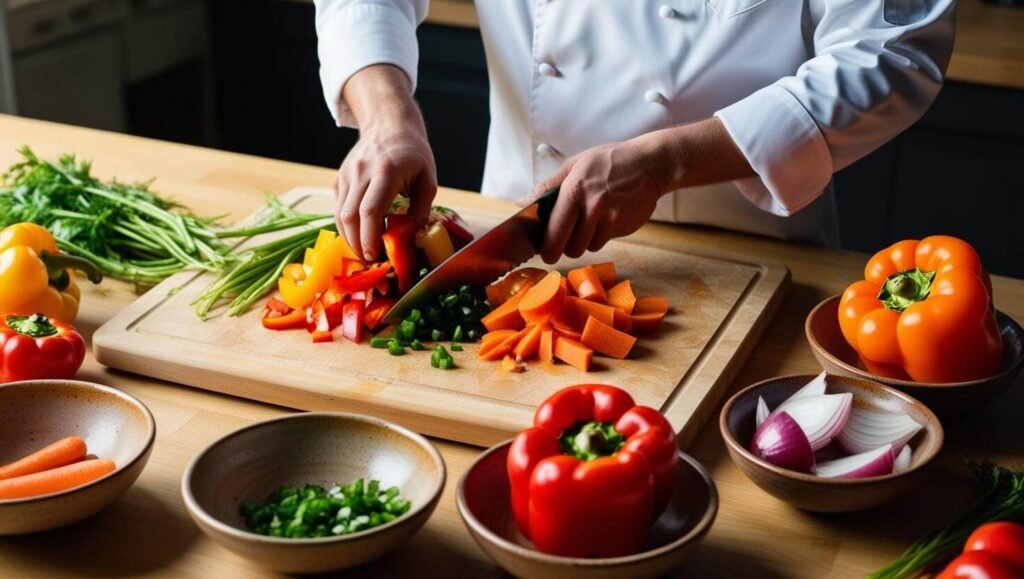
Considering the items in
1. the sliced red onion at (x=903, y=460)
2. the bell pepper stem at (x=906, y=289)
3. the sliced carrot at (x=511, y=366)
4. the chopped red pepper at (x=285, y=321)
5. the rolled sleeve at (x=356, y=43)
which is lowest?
the chopped red pepper at (x=285, y=321)

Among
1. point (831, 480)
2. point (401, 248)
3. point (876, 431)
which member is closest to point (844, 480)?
point (831, 480)

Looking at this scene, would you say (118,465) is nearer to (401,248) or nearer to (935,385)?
(401,248)

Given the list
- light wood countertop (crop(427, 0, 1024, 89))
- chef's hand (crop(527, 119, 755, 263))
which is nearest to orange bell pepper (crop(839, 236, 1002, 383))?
chef's hand (crop(527, 119, 755, 263))

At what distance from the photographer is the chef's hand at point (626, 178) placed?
1678 mm

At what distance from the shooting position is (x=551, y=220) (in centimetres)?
167

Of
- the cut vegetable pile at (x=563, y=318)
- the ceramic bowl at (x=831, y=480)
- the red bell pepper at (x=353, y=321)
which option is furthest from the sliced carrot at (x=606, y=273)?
the ceramic bowl at (x=831, y=480)

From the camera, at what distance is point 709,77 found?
1.89 metres

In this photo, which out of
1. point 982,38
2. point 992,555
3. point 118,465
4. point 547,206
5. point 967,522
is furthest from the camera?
point 982,38

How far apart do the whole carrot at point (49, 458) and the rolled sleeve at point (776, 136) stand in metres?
0.94

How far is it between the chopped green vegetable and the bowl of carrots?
14cm

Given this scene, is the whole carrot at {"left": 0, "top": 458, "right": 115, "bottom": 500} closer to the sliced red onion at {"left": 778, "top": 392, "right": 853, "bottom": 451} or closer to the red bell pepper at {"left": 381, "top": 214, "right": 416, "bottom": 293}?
the red bell pepper at {"left": 381, "top": 214, "right": 416, "bottom": 293}

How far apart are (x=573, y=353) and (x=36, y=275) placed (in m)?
0.70

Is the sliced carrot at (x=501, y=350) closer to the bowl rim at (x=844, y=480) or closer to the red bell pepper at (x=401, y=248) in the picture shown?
the red bell pepper at (x=401, y=248)

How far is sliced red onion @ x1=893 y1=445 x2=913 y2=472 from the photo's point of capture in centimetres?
120
